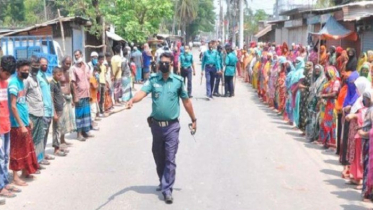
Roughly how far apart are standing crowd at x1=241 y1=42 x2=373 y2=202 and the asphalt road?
0.92 ft

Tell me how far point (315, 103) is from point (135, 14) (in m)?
20.4

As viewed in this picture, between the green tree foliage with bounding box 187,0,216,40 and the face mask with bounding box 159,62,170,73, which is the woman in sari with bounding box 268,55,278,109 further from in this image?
the green tree foliage with bounding box 187,0,216,40

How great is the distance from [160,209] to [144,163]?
240cm

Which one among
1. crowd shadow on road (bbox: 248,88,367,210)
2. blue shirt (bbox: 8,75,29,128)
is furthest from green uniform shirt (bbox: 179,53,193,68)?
blue shirt (bbox: 8,75,29,128)

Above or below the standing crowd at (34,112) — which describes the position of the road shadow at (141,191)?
below

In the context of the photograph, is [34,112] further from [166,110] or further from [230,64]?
[230,64]

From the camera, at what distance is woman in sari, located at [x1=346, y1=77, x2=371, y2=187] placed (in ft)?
24.4

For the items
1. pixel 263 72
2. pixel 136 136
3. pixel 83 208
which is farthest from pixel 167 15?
pixel 83 208

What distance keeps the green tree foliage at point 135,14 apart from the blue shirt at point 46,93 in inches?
817

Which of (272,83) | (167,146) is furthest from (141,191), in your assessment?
(272,83)

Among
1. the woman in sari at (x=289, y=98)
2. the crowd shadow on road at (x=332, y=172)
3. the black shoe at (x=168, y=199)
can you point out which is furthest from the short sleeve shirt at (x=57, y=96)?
the woman in sari at (x=289, y=98)

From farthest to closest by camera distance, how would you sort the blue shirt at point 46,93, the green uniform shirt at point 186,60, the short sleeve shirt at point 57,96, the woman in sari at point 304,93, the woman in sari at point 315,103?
the green uniform shirt at point 186,60
the woman in sari at point 304,93
the woman in sari at point 315,103
the short sleeve shirt at point 57,96
the blue shirt at point 46,93

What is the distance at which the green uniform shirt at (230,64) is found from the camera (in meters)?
18.8

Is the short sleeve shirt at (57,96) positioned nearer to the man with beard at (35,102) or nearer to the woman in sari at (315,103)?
the man with beard at (35,102)
